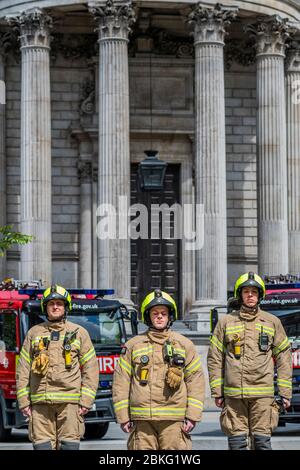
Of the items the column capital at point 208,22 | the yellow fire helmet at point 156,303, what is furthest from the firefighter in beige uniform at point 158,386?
the column capital at point 208,22

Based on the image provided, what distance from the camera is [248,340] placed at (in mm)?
15562

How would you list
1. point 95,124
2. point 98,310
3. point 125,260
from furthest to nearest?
point 95,124
point 125,260
point 98,310

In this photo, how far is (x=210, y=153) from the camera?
38531mm

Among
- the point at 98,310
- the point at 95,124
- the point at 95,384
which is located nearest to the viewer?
the point at 95,384

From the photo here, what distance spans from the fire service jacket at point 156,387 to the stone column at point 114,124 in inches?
937

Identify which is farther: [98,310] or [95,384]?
A: [98,310]

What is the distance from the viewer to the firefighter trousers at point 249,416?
15344 millimetres

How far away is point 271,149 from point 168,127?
13.1 ft

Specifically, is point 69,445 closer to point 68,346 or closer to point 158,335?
point 68,346

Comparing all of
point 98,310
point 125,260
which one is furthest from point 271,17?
point 98,310

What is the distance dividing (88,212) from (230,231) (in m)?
4.25

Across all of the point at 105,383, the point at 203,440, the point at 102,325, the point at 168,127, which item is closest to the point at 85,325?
the point at 102,325

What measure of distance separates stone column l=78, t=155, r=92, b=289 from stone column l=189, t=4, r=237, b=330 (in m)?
4.54

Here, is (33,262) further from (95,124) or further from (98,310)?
(98,310)
